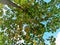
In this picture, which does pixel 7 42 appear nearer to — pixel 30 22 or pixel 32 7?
pixel 30 22

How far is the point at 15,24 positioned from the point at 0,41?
65.2 inches

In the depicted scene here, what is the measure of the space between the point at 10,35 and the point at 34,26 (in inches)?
72.2

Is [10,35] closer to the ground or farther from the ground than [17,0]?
closer to the ground

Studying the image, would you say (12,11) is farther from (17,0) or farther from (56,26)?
(56,26)

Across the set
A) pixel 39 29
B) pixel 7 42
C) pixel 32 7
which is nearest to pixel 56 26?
pixel 39 29

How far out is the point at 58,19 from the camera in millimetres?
13430

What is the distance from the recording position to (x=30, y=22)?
42.4 feet

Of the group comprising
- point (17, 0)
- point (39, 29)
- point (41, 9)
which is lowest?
point (39, 29)

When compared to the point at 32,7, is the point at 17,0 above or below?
above

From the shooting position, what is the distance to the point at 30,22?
42.4 ft

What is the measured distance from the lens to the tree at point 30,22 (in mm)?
12586

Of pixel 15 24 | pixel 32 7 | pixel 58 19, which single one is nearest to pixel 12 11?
pixel 15 24

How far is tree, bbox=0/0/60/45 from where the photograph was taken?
41.3 feet

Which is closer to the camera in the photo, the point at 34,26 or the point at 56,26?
the point at 34,26
